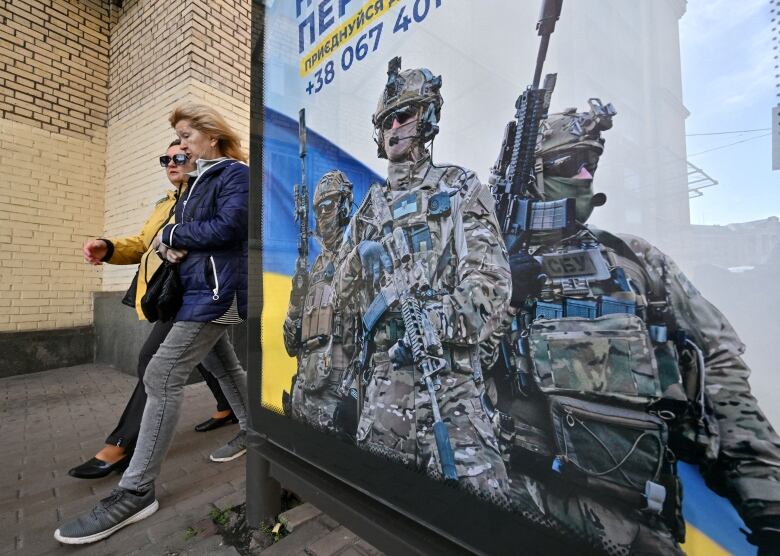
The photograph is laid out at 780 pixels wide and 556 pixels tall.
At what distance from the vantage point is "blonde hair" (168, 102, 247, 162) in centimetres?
225

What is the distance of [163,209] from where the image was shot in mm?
2434

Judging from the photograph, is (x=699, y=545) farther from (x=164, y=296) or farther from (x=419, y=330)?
(x=164, y=296)

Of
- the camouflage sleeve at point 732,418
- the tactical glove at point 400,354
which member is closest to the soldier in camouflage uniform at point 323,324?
the tactical glove at point 400,354

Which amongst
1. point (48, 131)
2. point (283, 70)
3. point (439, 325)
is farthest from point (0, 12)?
point (439, 325)

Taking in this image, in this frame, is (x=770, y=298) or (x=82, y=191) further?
(x=82, y=191)

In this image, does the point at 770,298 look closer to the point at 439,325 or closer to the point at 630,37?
the point at 630,37

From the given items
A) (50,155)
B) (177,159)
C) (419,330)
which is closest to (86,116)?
(50,155)

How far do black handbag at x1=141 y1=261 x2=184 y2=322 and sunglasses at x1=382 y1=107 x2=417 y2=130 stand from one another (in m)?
1.41

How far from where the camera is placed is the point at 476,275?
106 cm

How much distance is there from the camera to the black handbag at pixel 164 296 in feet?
6.51

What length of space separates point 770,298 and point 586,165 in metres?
0.41

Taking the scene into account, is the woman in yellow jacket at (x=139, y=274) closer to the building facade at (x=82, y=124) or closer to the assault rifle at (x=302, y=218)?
the assault rifle at (x=302, y=218)

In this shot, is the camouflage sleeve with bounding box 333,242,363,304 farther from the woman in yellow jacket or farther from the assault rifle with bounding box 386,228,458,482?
the woman in yellow jacket

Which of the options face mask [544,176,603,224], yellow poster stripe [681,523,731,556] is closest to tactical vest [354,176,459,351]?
face mask [544,176,603,224]
